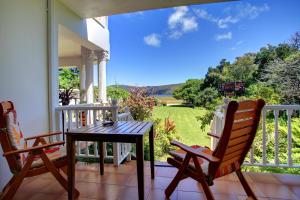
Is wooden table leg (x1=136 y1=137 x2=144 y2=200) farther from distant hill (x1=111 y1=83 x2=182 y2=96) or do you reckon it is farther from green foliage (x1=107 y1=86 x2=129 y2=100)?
green foliage (x1=107 y1=86 x2=129 y2=100)

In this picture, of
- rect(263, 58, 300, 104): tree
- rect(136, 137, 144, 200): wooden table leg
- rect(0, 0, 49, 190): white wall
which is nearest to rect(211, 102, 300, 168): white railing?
rect(136, 137, 144, 200): wooden table leg

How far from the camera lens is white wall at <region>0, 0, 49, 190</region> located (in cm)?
261

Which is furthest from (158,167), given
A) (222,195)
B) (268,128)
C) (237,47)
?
(237,47)

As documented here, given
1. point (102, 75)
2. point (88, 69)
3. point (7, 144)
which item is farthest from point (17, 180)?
point (102, 75)

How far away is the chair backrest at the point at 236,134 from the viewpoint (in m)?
1.82

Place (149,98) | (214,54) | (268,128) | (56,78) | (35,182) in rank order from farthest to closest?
1. (214,54)
2. (149,98)
3. (268,128)
4. (56,78)
5. (35,182)

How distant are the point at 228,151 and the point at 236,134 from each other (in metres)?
0.17

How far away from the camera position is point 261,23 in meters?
10.5

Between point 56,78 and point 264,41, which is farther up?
point 264,41

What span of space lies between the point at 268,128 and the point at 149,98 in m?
3.09

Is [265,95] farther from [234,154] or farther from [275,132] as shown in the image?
[234,154]

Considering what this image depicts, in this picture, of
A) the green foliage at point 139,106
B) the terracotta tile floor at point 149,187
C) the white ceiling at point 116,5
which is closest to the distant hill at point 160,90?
the green foliage at point 139,106

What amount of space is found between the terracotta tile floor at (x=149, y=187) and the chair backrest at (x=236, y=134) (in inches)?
21.8

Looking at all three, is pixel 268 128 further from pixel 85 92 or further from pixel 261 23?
pixel 261 23
